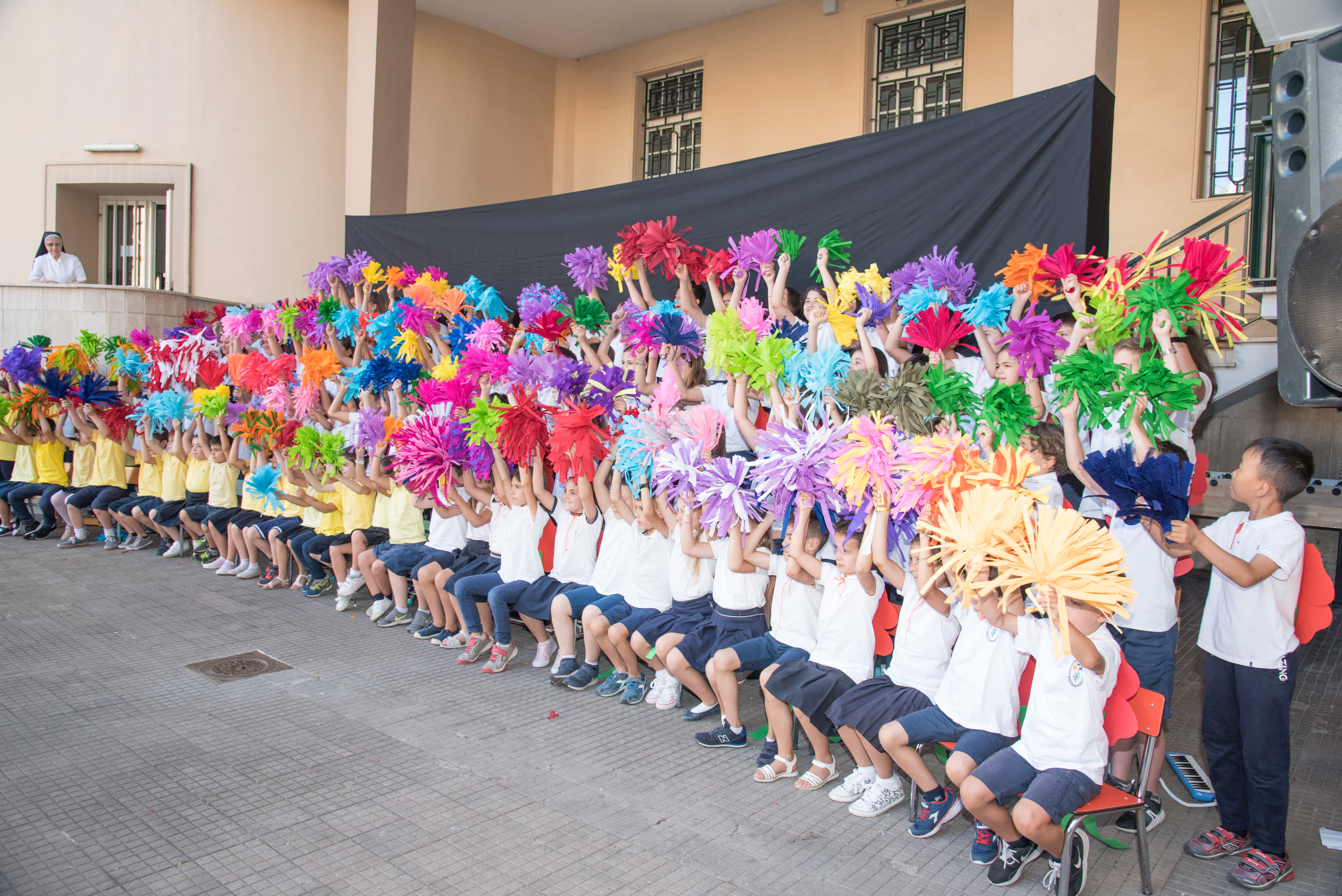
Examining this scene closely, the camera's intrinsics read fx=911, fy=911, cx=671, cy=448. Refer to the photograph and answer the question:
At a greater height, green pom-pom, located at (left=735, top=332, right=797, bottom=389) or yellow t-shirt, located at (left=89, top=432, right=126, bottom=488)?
green pom-pom, located at (left=735, top=332, right=797, bottom=389)

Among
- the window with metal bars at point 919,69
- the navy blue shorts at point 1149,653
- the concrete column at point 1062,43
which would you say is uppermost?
the window with metal bars at point 919,69

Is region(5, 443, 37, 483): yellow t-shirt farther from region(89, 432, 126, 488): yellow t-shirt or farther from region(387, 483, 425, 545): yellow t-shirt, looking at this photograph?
region(387, 483, 425, 545): yellow t-shirt

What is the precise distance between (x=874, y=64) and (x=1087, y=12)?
5.02 meters

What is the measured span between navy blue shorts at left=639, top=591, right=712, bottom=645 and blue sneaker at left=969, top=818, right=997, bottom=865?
1.83 meters

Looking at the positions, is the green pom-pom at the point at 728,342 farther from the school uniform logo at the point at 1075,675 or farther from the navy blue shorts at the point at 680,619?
the school uniform logo at the point at 1075,675

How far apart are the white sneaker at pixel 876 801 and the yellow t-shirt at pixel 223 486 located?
21.1ft

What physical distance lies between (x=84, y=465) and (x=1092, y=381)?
947cm

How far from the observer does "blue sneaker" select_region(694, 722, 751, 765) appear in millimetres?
4367

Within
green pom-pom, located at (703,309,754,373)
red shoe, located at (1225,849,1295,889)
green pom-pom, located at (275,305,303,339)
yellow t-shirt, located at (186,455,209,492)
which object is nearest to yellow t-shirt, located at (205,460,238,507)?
yellow t-shirt, located at (186,455,209,492)

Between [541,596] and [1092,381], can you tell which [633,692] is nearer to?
[541,596]

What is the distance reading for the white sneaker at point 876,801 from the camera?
3.65m

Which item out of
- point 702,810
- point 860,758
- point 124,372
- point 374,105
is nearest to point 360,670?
point 702,810

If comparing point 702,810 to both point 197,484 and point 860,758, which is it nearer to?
point 860,758

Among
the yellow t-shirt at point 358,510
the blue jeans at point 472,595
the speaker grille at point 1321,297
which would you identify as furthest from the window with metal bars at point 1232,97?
the yellow t-shirt at point 358,510
